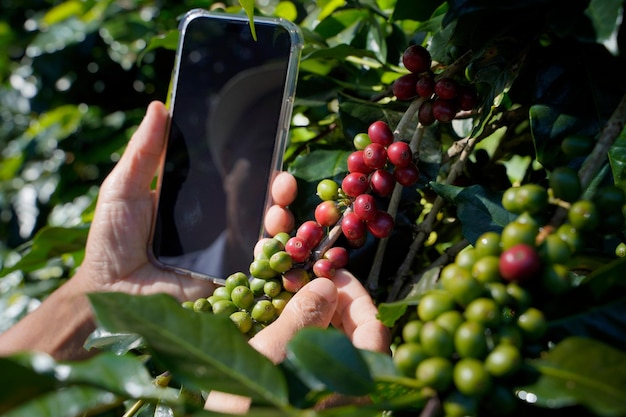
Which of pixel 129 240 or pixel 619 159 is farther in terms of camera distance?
pixel 129 240

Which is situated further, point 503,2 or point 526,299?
point 503,2

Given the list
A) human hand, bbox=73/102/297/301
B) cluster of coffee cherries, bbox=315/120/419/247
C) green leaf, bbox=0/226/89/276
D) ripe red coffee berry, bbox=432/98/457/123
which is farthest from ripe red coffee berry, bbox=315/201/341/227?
green leaf, bbox=0/226/89/276

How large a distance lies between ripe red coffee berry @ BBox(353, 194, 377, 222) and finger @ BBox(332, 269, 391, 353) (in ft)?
0.43

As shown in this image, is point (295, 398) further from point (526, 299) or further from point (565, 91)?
point (565, 91)

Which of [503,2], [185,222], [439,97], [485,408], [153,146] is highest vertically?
[503,2]

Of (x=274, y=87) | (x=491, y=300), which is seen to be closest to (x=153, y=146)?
(x=274, y=87)

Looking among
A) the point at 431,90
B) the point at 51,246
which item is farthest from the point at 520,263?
the point at 51,246

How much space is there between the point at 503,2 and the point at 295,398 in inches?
21.0

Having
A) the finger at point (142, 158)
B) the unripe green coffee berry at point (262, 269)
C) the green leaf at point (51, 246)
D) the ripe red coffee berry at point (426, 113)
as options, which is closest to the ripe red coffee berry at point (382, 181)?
the ripe red coffee berry at point (426, 113)

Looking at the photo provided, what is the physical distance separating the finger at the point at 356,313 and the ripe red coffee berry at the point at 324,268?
2 centimetres

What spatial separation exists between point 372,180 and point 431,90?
0.17 meters

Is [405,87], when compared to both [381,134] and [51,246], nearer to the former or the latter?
[381,134]

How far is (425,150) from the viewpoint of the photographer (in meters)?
0.98

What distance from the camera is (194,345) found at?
0.54 m
